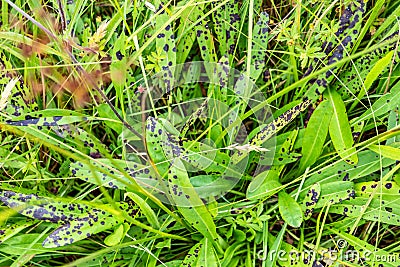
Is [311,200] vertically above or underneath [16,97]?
underneath

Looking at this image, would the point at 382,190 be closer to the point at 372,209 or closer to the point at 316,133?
the point at 372,209

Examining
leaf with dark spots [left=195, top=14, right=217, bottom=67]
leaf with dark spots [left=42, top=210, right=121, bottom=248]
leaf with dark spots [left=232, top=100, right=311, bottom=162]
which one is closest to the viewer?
leaf with dark spots [left=42, top=210, right=121, bottom=248]

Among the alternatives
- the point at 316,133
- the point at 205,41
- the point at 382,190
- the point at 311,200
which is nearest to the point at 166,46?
the point at 205,41

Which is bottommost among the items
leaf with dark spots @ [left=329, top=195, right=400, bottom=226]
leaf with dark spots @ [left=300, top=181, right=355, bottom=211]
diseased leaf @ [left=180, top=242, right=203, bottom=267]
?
diseased leaf @ [left=180, top=242, right=203, bottom=267]

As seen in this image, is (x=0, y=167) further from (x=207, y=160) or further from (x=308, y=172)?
(x=308, y=172)

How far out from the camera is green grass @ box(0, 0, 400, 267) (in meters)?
1.24

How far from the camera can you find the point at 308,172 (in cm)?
130

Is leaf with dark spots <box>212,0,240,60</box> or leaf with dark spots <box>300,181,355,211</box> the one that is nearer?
leaf with dark spots <box>300,181,355,211</box>

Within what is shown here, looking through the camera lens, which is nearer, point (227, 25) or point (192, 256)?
point (192, 256)

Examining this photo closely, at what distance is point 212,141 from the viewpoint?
133 cm

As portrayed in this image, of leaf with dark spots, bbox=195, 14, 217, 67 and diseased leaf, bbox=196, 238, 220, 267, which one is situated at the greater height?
leaf with dark spots, bbox=195, 14, 217, 67

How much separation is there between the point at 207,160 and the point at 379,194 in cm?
51

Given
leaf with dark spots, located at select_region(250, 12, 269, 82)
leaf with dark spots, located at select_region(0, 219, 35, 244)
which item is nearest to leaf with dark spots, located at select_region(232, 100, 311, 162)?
leaf with dark spots, located at select_region(250, 12, 269, 82)

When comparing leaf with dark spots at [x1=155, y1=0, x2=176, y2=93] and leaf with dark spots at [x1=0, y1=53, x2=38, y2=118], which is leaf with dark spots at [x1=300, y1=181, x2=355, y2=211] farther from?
leaf with dark spots at [x1=0, y1=53, x2=38, y2=118]
